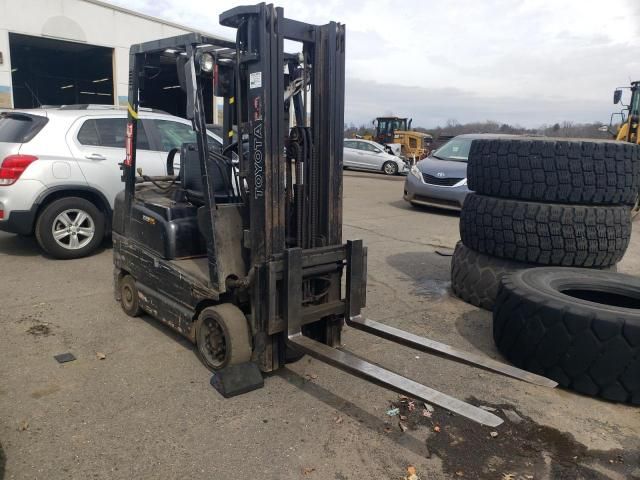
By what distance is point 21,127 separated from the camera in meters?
6.45

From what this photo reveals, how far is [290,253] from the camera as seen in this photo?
333 cm

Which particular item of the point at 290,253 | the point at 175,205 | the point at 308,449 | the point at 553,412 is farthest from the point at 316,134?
the point at 553,412

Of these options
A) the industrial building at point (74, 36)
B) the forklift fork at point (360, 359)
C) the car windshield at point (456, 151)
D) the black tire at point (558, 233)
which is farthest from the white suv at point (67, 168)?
the car windshield at point (456, 151)

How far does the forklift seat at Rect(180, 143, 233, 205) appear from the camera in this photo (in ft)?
13.4

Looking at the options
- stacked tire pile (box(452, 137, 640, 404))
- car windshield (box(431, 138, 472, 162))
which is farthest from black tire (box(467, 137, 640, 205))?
car windshield (box(431, 138, 472, 162))

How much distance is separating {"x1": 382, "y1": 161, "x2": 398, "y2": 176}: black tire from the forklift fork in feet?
68.3

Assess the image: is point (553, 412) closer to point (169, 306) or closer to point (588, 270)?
point (588, 270)

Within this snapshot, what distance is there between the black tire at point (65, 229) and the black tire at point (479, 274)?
4.76 metres

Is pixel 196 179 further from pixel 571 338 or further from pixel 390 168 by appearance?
pixel 390 168

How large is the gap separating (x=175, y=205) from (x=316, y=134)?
1.38 metres

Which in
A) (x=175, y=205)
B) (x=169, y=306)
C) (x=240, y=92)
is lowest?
(x=169, y=306)

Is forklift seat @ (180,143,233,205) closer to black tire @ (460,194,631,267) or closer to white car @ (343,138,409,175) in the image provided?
black tire @ (460,194,631,267)

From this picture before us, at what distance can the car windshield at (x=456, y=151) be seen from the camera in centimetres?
1178

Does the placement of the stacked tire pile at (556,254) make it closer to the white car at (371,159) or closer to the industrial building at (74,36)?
the industrial building at (74,36)
